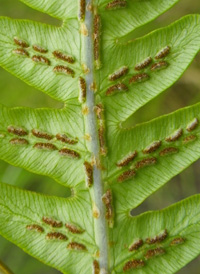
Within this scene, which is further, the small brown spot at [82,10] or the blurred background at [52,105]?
the blurred background at [52,105]

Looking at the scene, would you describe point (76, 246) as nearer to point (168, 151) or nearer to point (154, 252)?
point (154, 252)

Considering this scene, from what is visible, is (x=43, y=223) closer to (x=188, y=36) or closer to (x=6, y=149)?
(x=6, y=149)

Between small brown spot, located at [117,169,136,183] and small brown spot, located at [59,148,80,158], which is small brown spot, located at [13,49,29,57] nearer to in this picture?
small brown spot, located at [59,148,80,158]

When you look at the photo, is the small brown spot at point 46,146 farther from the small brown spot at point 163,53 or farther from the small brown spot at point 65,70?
the small brown spot at point 163,53

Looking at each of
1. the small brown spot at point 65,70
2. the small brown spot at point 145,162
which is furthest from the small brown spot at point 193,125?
the small brown spot at point 65,70

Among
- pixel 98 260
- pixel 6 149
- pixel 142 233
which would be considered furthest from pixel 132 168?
pixel 6 149
